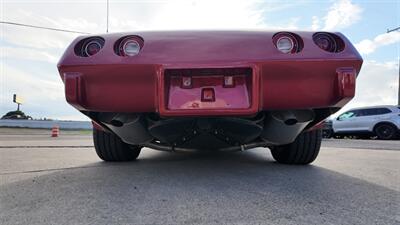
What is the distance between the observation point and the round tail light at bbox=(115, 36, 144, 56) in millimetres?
2177

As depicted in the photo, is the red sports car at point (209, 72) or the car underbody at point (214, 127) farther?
the car underbody at point (214, 127)

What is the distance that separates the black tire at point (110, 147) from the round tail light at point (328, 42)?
6.12ft

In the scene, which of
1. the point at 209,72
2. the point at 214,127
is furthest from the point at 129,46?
the point at 214,127

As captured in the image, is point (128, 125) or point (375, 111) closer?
point (128, 125)

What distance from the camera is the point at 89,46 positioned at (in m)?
2.26

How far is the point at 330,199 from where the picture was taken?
1.86m

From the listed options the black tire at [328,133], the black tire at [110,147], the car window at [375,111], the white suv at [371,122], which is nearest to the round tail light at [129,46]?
the black tire at [110,147]

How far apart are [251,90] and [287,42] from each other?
1.30 feet

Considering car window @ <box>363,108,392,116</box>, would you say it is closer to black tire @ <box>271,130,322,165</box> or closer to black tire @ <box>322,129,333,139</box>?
black tire @ <box>322,129,333,139</box>

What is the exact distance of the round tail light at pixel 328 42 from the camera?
7.14ft

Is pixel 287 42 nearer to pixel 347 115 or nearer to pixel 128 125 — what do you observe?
pixel 128 125

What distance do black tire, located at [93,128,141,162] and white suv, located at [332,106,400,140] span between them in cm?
1055

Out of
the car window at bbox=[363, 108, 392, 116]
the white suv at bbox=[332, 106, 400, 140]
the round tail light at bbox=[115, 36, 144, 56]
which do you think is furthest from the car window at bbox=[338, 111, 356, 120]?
the round tail light at bbox=[115, 36, 144, 56]

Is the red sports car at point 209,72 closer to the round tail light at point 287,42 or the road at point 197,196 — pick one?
the round tail light at point 287,42
